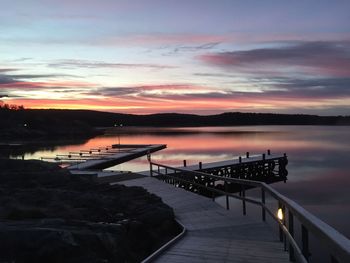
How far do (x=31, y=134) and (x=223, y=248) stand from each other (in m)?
131

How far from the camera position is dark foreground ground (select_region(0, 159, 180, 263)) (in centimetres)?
705

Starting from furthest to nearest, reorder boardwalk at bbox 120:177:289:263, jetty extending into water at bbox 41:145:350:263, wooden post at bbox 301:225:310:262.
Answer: boardwalk at bbox 120:177:289:263 → wooden post at bbox 301:225:310:262 → jetty extending into water at bbox 41:145:350:263

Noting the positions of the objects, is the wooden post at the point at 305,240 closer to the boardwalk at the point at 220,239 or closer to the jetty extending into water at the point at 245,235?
the jetty extending into water at the point at 245,235

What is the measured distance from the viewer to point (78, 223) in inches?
335

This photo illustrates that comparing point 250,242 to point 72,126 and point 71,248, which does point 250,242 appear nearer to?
point 71,248

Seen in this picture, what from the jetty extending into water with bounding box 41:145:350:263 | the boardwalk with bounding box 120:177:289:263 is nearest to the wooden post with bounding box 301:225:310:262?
the jetty extending into water with bounding box 41:145:350:263

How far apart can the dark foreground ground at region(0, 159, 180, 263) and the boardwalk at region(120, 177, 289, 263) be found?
0.88 meters

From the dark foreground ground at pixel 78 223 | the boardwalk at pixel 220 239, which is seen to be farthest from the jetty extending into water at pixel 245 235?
the dark foreground ground at pixel 78 223

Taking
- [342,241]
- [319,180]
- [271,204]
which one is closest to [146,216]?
[342,241]

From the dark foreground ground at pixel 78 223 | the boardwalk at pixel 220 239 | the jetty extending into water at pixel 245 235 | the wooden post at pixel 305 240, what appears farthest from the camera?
the dark foreground ground at pixel 78 223

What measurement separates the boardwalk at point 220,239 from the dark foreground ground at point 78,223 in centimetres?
88

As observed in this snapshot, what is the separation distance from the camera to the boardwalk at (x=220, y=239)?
6.56 meters

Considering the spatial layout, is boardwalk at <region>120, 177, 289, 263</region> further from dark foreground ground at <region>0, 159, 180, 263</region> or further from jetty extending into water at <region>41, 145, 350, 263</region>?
dark foreground ground at <region>0, 159, 180, 263</region>

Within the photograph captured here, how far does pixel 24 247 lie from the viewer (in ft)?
22.8
